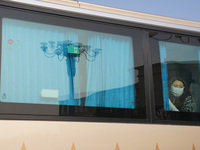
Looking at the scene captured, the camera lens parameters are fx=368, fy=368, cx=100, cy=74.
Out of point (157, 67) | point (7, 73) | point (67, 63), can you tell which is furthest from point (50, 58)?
point (157, 67)

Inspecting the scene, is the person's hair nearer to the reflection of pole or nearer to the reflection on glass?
the reflection on glass

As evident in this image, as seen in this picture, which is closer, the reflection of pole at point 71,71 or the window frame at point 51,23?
the window frame at point 51,23

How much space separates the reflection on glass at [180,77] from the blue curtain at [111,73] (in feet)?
1.86

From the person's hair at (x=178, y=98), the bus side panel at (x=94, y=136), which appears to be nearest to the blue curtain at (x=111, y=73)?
the bus side panel at (x=94, y=136)

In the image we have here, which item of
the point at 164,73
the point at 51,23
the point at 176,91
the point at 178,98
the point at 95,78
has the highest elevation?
the point at 51,23

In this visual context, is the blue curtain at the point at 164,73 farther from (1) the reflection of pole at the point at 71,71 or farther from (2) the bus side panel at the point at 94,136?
(1) the reflection of pole at the point at 71,71

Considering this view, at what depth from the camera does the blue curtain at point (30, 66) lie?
4.19 meters

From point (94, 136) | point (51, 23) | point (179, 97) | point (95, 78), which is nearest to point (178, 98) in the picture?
point (179, 97)

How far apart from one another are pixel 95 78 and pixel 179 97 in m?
1.38

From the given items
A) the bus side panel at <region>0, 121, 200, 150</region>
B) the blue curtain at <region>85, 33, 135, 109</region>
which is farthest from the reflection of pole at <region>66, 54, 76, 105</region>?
the bus side panel at <region>0, 121, 200, 150</region>

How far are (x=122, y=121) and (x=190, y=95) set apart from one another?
133 cm

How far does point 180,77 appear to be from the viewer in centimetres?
543

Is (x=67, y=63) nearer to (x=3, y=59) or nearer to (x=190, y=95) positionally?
(x=3, y=59)

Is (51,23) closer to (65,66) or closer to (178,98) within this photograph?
(65,66)
